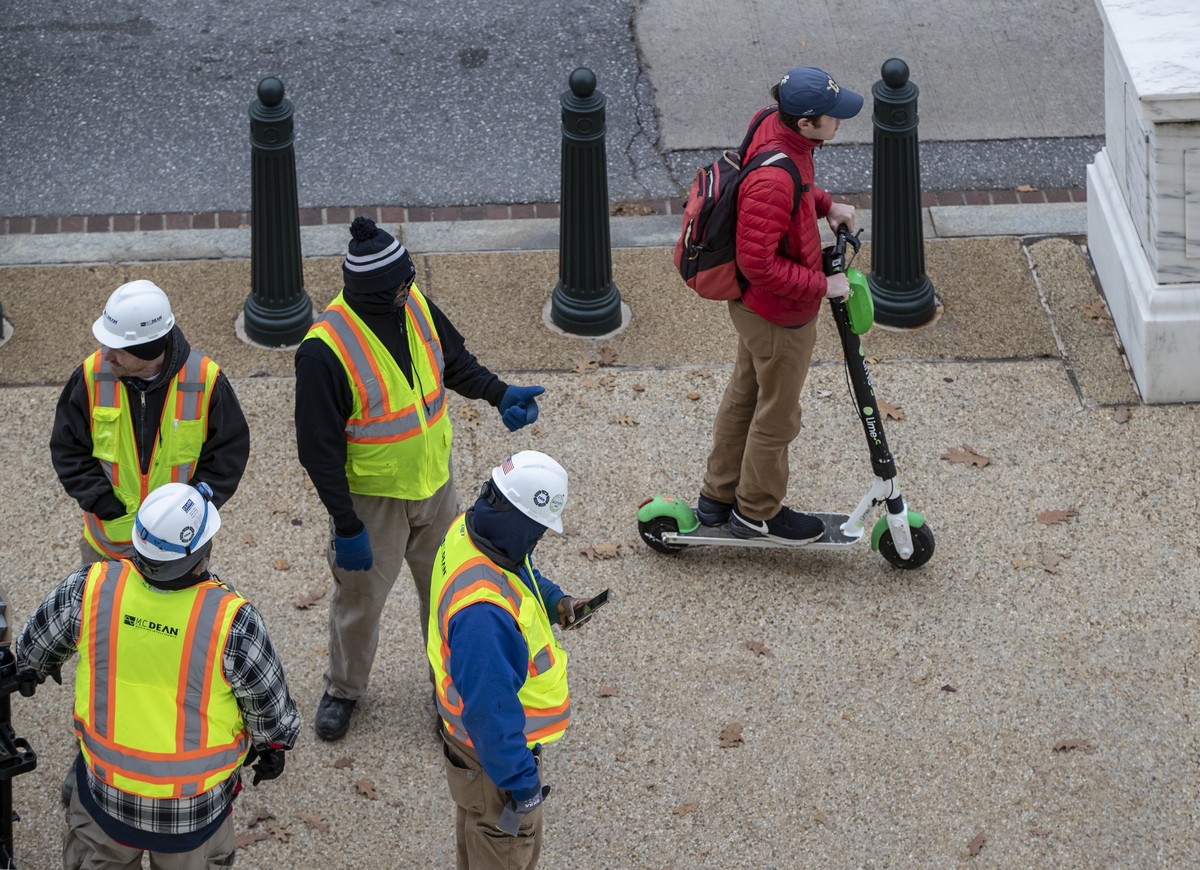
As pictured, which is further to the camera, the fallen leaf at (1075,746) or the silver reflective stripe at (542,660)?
the fallen leaf at (1075,746)

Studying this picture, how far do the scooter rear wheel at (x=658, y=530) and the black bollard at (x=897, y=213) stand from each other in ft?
6.31

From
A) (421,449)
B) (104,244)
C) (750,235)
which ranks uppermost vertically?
(750,235)

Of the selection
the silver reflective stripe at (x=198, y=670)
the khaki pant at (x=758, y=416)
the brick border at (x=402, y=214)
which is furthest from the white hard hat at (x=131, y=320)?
the brick border at (x=402, y=214)

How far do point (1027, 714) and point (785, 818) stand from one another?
1.04 m

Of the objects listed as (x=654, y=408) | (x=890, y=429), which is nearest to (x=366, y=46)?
(x=654, y=408)

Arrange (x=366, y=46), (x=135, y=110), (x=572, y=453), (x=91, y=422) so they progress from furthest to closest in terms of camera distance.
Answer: (x=366, y=46)
(x=135, y=110)
(x=572, y=453)
(x=91, y=422)

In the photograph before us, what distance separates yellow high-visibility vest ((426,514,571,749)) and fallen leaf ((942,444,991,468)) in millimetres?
2964

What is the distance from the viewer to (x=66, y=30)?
10.7m

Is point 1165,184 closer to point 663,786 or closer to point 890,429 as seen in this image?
point 890,429

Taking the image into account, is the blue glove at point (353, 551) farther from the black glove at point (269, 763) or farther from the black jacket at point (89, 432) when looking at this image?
the black glove at point (269, 763)

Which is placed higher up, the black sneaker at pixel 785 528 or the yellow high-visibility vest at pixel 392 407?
the yellow high-visibility vest at pixel 392 407

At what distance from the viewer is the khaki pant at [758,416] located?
5.97 meters

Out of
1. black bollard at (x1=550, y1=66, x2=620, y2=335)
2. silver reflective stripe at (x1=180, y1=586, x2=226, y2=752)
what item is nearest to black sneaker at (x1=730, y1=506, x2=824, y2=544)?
black bollard at (x1=550, y1=66, x2=620, y2=335)

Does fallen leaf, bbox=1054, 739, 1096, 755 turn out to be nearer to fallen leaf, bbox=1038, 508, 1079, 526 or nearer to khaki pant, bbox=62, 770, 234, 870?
fallen leaf, bbox=1038, 508, 1079, 526
